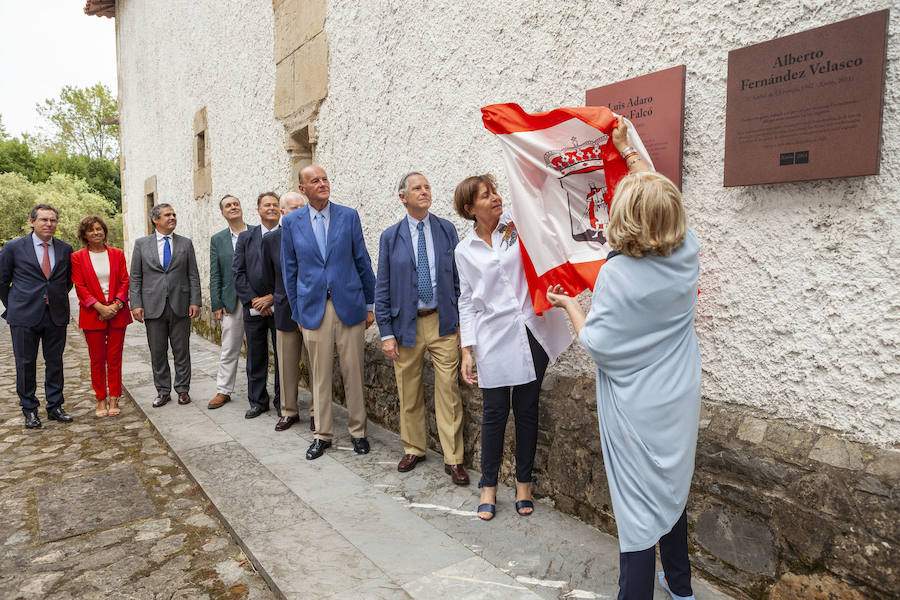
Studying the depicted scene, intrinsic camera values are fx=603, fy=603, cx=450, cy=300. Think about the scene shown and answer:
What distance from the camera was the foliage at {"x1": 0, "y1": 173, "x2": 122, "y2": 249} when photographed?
23219 millimetres

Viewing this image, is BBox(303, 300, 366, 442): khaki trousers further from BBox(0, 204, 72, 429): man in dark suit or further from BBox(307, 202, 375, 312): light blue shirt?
BBox(0, 204, 72, 429): man in dark suit

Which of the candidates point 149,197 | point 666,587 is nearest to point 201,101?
point 149,197

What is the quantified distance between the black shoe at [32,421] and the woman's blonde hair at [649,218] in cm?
498

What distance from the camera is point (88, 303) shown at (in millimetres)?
5059

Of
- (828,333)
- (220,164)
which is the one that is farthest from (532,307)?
(220,164)

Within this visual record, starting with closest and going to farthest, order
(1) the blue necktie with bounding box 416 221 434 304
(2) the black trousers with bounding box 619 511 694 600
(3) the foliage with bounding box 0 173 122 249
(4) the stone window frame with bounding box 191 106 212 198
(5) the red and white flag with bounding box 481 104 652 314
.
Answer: (2) the black trousers with bounding box 619 511 694 600
(5) the red and white flag with bounding box 481 104 652 314
(1) the blue necktie with bounding box 416 221 434 304
(4) the stone window frame with bounding box 191 106 212 198
(3) the foliage with bounding box 0 173 122 249

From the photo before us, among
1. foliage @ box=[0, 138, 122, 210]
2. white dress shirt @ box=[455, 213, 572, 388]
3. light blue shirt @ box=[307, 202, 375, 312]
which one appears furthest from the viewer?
foliage @ box=[0, 138, 122, 210]

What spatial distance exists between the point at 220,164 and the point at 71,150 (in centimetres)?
3593

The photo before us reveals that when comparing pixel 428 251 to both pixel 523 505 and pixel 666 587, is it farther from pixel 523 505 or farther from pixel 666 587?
pixel 666 587

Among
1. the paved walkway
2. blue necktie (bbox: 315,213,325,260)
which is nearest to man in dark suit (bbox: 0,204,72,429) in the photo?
the paved walkway

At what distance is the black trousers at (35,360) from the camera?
4902mm

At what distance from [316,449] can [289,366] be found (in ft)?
2.99

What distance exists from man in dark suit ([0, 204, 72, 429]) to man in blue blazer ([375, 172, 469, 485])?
3127 mm

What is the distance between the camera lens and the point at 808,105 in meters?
1.98
